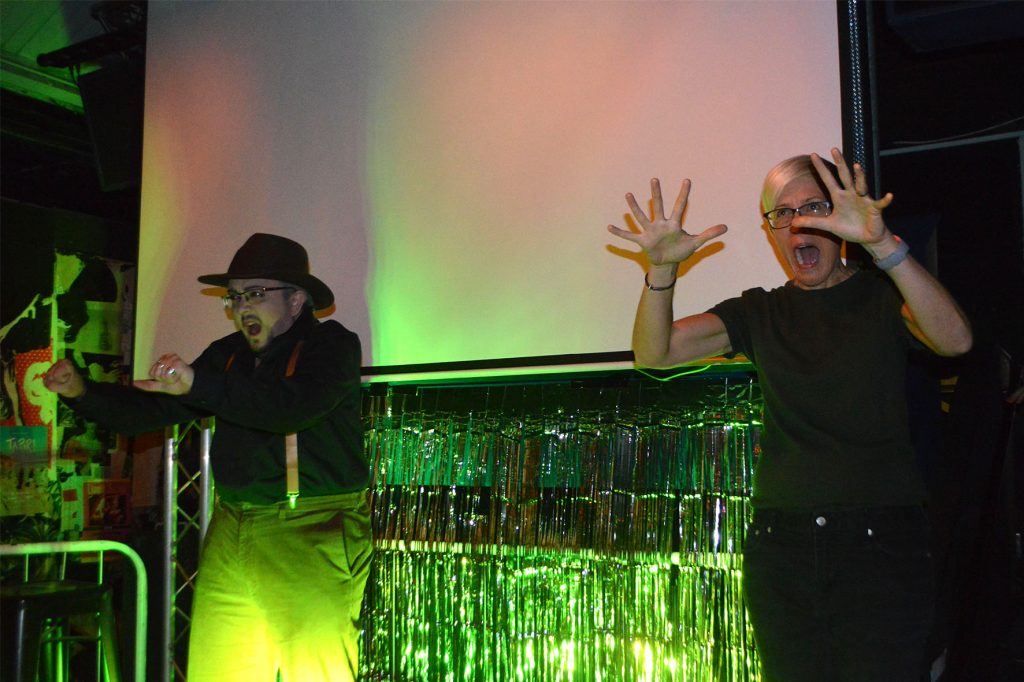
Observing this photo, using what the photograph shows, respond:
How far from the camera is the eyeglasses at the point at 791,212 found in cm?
208

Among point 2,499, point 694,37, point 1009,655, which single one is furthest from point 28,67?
point 1009,655

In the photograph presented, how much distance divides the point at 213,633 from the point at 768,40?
2387 mm

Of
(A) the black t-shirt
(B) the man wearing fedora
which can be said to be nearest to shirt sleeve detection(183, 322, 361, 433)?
(B) the man wearing fedora

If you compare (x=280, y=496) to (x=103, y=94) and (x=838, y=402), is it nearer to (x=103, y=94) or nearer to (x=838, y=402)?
(x=838, y=402)

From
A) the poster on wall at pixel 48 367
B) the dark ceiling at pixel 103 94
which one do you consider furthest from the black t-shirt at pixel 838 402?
the poster on wall at pixel 48 367

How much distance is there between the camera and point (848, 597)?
1833 mm

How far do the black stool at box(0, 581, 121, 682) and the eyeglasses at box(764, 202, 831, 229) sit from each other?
2.51 meters

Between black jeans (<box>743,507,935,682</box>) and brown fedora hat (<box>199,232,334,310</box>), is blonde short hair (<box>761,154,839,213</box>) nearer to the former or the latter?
black jeans (<box>743,507,935,682</box>)

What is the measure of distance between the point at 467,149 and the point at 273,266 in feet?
2.68

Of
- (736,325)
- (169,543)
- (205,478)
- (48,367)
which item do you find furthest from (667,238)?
(48,367)

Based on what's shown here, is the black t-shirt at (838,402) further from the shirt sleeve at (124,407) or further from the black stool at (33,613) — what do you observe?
the black stool at (33,613)

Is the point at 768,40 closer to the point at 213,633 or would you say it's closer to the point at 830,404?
the point at 830,404

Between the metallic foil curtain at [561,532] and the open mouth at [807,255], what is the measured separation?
2.77 feet

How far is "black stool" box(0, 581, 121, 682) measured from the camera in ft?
9.65
